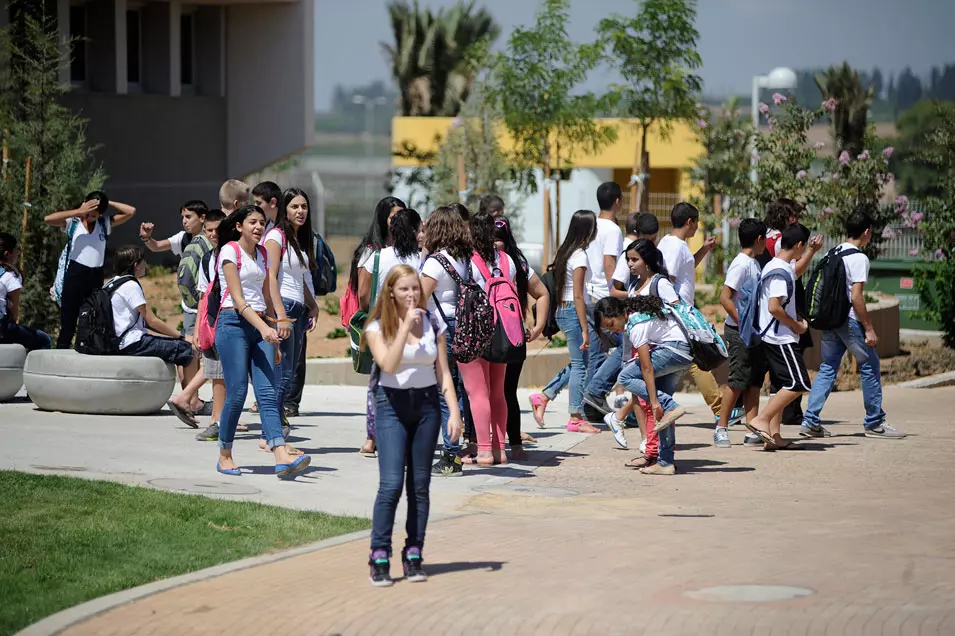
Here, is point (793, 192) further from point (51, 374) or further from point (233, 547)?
point (233, 547)

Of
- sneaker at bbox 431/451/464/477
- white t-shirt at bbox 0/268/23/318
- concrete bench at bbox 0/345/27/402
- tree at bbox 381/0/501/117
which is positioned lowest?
sneaker at bbox 431/451/464/477

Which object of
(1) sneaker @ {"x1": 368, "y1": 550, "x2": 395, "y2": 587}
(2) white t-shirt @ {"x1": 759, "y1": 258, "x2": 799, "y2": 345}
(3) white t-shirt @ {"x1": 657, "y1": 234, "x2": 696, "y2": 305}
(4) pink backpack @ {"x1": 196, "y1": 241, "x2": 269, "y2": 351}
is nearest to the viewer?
(1) sneaker @ {"x1": 368, "y1": 550, "x2": 395, "y2": 587}

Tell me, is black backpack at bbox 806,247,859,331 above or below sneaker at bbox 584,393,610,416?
above

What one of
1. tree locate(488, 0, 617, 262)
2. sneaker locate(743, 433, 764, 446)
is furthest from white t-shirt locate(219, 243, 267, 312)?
tree locate(488, 0, 617, 262)

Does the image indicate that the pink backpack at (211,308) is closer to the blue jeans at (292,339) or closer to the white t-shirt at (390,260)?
the blue jeans at (292,339)

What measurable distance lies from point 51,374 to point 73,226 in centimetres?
152

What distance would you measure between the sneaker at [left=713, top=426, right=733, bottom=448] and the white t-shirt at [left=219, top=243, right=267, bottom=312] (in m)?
4.05

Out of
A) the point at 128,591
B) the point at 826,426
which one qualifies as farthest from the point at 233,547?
the point at 826,426

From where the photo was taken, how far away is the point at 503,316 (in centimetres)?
973

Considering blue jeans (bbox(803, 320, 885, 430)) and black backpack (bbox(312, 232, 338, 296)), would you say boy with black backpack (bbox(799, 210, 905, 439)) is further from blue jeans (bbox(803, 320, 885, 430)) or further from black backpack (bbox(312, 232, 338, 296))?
black backpack (bbox(312, 232, 338, 296))

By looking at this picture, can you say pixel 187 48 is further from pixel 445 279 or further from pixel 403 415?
pixel 403 415

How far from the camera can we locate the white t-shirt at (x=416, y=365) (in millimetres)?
6895

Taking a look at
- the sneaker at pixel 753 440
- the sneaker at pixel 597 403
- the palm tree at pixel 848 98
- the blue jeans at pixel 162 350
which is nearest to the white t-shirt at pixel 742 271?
the sneaker at pixel 753 440

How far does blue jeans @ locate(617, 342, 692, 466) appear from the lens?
990cm
